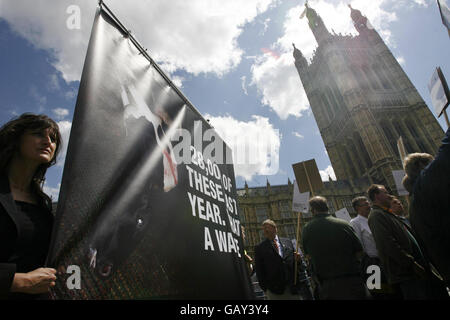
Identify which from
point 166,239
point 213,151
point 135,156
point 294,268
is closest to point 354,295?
point 294,268

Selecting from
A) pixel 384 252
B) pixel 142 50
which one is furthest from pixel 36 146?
pixel 384 252

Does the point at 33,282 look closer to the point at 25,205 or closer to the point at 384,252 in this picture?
the point at 25,205

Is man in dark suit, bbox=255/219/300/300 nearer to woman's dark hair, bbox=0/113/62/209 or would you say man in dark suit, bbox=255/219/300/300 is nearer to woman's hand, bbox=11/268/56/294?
woman's dark hair, bbox=0/113/62/209

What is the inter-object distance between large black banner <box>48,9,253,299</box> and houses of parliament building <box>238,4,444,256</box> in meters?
26.5

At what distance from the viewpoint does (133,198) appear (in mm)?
1218

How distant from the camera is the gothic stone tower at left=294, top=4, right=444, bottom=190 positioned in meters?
29.1

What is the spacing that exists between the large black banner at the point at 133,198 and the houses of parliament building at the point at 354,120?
26.5 metres

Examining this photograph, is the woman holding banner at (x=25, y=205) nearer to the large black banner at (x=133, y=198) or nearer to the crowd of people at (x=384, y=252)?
the large black banner at (x=133, y=198)

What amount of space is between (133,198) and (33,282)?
0.50m

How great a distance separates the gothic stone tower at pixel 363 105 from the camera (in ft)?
95.6

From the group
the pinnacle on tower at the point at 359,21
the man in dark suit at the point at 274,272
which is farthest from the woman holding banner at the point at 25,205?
the pinnacle on tower at the point at 359,21
